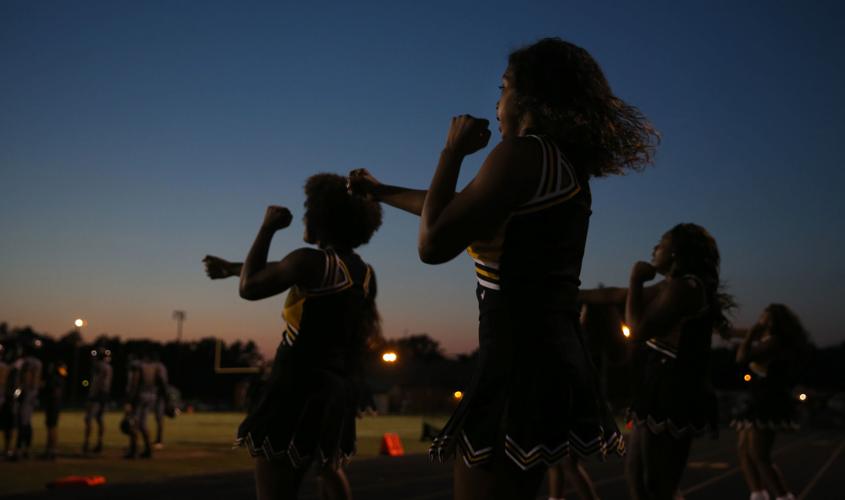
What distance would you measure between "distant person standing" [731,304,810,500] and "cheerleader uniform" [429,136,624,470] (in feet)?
22.1

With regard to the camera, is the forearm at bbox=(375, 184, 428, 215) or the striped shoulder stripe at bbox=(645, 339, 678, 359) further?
the striped shoulder stripe at bbox=(645, 339, 678, 359)

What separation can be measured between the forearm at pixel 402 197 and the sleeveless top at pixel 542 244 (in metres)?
0.34

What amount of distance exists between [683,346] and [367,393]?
6.08ft

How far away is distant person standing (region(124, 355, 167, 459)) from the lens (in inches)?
558

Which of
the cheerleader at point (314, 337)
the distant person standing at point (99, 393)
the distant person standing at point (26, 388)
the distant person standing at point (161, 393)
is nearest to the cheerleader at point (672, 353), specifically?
the cheerleader at point (314, 337)

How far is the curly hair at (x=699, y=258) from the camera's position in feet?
14.9

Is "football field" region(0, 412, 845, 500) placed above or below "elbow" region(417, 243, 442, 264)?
below

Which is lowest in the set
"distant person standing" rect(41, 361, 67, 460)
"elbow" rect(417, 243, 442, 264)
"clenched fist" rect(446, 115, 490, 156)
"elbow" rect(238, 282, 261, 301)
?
"distant person standing" rect(41, 361, 67, 460)

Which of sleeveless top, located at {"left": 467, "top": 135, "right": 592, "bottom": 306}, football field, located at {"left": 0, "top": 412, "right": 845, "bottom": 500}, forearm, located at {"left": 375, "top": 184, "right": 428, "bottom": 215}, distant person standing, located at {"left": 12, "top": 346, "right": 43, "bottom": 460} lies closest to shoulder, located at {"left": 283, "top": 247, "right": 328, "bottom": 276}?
forearm, located at {"left": 375, "top": 184, "right": 428, "bottom": 215}

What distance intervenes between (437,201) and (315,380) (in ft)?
6.58

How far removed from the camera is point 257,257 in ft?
11.9

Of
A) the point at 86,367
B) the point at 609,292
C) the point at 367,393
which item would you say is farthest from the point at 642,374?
the point at 86,367

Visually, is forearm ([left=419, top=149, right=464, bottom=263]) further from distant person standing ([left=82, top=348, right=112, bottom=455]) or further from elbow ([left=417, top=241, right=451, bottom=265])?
distant person standing ([left=82, top=348, right=112, bottom=455])

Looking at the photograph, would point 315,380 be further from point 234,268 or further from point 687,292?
point 687,292
